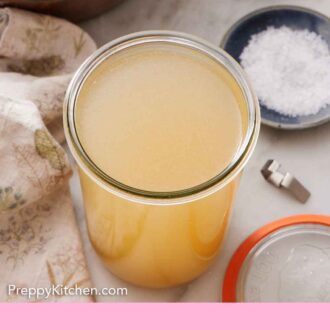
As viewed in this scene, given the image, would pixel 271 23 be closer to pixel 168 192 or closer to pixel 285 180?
pixel 285 180

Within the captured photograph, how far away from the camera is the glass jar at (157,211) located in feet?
2.05

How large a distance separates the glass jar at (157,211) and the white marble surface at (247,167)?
3cm

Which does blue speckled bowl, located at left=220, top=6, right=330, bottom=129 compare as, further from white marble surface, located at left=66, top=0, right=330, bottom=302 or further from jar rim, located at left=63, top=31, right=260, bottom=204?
jar rim, located at left=63, top=31, right=260, bottom=204

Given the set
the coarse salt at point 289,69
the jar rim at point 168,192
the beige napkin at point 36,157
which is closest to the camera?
the jar rim at point 168,192

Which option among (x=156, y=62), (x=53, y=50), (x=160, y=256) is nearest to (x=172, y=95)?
(x=156, y=62)

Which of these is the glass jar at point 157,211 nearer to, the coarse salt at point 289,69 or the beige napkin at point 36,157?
the beige napkin at point 36,157

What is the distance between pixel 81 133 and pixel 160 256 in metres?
0.15

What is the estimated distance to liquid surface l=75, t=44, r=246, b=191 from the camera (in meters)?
0.63

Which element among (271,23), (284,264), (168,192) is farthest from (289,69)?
(168,192)

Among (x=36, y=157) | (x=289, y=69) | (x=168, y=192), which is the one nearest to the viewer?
(x=168, y=192)

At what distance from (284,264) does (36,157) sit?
11.0 inches

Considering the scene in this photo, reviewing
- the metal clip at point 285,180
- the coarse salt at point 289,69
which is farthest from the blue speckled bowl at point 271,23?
the metal clip at point 285,180

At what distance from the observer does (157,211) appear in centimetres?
65

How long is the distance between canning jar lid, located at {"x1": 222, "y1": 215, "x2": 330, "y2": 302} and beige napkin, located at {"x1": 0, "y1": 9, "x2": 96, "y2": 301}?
0.52 feet
